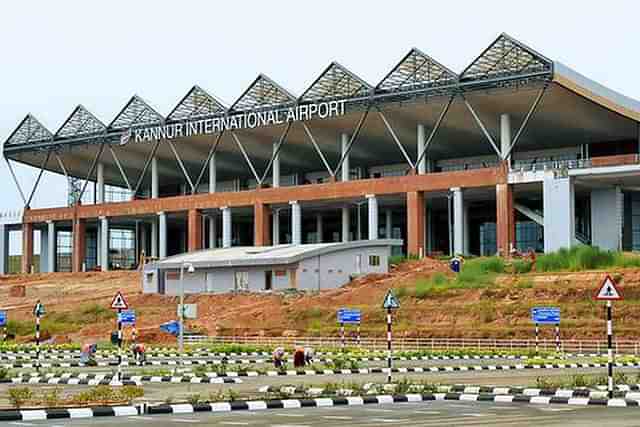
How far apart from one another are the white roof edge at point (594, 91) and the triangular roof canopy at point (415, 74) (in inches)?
329

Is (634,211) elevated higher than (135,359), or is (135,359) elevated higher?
(634,211)

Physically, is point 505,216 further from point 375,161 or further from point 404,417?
point 404,417

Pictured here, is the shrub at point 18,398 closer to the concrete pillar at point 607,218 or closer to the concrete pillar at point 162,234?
the concrete pillar at point 607,218

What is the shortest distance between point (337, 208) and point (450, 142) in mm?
14028

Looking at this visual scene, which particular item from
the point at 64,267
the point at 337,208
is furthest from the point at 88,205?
the point at 337,208

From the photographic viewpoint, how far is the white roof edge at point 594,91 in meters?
74.9

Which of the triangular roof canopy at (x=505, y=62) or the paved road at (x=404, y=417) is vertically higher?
the triangular roof canopy at (x=505, y=62)

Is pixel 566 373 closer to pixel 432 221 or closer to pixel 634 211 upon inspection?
pixel 634 211

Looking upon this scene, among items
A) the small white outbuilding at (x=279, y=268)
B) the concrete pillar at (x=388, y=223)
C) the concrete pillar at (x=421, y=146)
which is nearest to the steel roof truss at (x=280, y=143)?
the concrete pillar at (x=421, y=146)

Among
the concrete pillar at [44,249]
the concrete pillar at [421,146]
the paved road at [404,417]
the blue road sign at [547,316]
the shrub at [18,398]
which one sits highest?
the concrete pillar at [421,146]

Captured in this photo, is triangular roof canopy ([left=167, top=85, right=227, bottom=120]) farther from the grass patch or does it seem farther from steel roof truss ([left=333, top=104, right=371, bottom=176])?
the grass patch

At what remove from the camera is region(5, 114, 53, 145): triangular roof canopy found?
363ft

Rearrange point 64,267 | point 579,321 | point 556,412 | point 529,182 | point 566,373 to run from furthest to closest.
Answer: point 64,267
point 529,182
point 579,321
point 566,373
point 556,412

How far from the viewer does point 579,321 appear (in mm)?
54562
